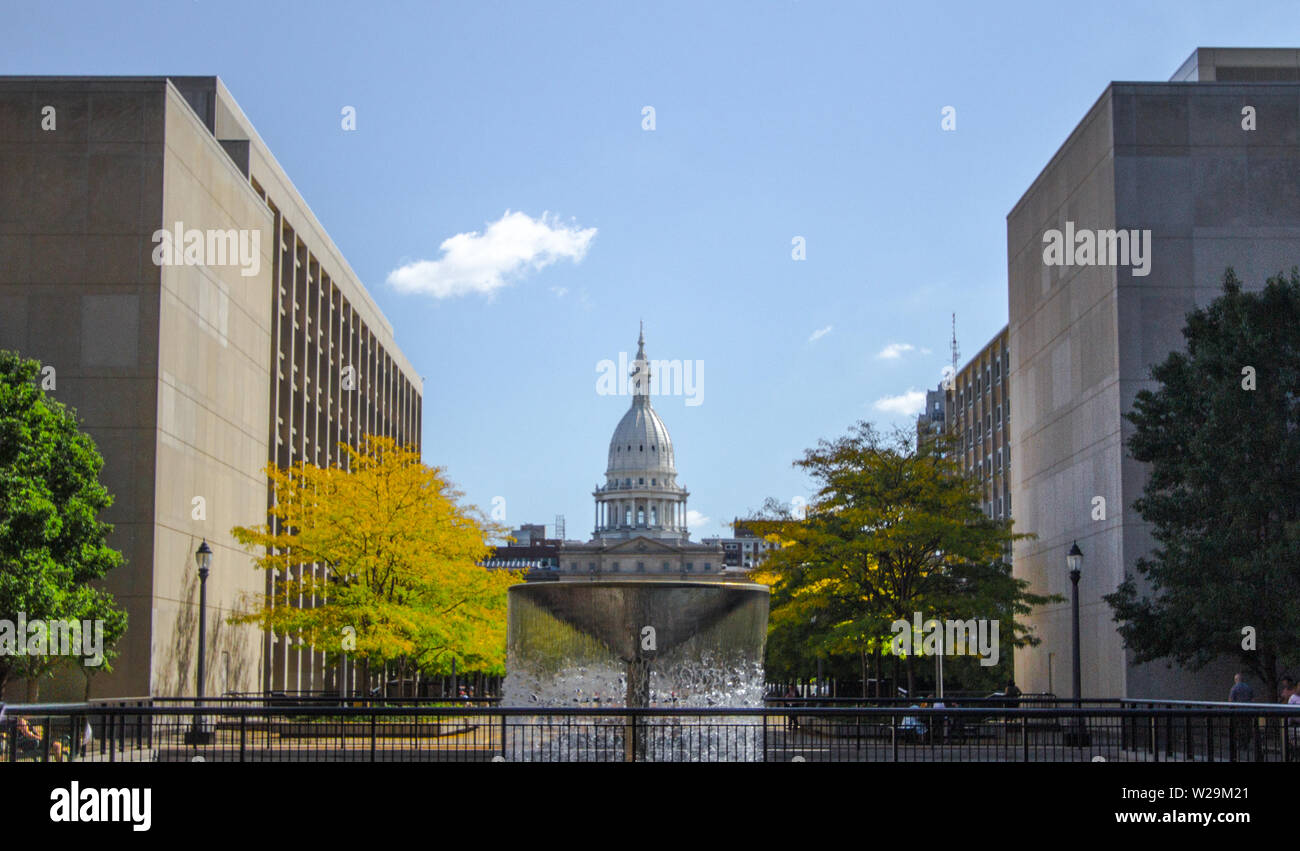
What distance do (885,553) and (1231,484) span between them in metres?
12.4

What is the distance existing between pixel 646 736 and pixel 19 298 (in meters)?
27.4

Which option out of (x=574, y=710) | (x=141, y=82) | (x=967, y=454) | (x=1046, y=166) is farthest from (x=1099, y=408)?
(x=967, y=454)

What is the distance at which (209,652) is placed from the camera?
148 ft

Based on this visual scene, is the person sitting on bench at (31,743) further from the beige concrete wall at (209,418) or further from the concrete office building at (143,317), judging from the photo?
the beige concrete wall at (209,418)

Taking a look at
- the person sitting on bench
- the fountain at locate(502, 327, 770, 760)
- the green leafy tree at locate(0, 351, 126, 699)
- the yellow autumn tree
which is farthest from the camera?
the yellow autumn tree

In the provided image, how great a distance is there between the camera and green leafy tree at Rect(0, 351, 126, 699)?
3112cm

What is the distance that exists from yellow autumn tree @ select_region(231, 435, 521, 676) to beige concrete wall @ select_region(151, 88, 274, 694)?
1253 millimetres

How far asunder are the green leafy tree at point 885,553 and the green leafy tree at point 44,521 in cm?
1953

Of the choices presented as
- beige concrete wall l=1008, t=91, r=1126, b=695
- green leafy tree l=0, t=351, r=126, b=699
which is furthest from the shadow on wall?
beige concrete wall l=1008, t=91, r=1126, b=695

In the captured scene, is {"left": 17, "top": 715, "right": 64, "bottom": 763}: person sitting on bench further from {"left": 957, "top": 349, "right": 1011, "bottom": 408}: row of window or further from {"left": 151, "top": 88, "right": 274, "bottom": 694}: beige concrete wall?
{"left": 957, "top": 349, "right": 1011, "bottom": 408}: row of window

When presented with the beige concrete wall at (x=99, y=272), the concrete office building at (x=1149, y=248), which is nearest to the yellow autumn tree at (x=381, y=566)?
the beige concrete wall at (x=99, y=272)

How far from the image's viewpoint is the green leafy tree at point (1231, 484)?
33.6 metres
